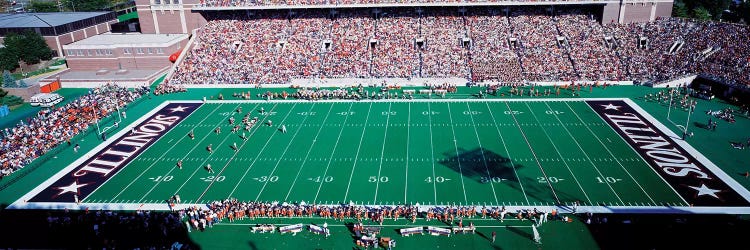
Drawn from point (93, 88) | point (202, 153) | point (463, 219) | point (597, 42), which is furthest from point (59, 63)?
point (597, 42)

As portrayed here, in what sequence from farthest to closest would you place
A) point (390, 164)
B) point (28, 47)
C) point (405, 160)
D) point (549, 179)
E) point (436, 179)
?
point (28, 47) → point (405, 160) → point (390, 164) → point (436, 179) → point (549, 179)

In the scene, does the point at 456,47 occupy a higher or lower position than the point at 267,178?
higher

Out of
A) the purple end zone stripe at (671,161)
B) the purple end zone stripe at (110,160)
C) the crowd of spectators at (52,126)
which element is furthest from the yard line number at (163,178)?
the purple end zone stripe at (671,161)

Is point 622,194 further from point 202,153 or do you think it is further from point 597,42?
point 597,42

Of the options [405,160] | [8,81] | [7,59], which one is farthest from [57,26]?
[405,160]

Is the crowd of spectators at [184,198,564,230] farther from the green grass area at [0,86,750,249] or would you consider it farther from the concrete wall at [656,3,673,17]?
the concrete wall at [656,3,673,17]

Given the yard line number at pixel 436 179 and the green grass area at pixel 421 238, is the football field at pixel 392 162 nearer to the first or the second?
the yard line number at pixel 436 179

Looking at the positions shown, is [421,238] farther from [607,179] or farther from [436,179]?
[607,179]
